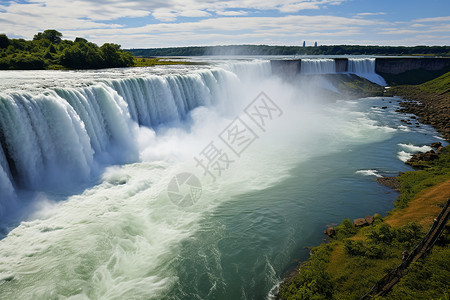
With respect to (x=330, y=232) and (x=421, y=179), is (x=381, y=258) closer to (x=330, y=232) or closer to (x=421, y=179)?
(x=330, y=232)

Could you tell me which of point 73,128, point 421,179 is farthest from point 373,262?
point 73,128

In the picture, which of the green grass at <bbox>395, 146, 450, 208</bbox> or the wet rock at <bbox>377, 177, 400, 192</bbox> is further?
the wet rock at <bbox>377, 177, 400, 192</bbox>

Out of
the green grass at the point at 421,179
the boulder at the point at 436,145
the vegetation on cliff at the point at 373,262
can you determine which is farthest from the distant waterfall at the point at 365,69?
the vegetation on cliff at the point at 373,262

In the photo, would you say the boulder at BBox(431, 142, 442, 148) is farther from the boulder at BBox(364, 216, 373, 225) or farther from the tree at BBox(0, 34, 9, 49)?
the tree at BBox(0, 34, 9, 49)

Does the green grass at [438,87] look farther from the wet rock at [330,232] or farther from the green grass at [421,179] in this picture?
the wet rock at [330,232]

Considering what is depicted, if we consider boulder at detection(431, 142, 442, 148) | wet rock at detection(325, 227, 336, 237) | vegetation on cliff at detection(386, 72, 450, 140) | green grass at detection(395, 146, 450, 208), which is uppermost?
vegetation on cliff at detection(386, 72, 450, 140)

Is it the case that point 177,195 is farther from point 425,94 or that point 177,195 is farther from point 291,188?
point 425,94

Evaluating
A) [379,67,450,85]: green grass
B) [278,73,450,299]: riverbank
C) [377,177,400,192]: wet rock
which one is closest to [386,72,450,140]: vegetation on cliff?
[379,67,450,85]: green grass
